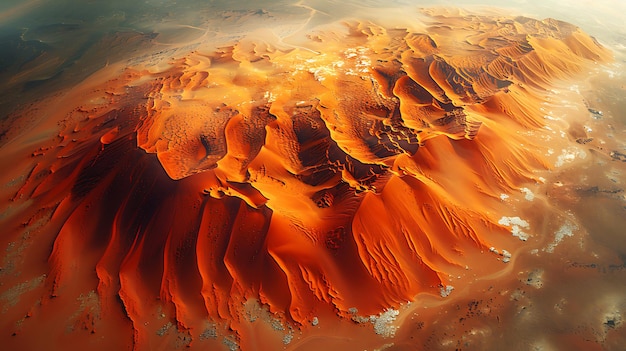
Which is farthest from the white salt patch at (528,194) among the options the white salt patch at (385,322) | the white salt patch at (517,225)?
the white salt patch at (385,322)

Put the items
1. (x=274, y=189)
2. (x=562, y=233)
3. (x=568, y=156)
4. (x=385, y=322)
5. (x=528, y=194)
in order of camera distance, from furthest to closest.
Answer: (x=568, y=156) < (x=528, y=194) < (x=274, y=189) < (x=562, y=233) < (x=385, y=322)

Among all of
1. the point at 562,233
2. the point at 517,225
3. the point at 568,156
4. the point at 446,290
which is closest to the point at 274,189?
the point at 446,290

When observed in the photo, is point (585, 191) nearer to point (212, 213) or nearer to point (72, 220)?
point (212, 213)

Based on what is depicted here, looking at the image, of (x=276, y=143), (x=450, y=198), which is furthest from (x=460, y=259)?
(x=276, y=143)

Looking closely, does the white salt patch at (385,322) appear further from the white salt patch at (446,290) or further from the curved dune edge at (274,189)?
the white salt patch at (446,290)

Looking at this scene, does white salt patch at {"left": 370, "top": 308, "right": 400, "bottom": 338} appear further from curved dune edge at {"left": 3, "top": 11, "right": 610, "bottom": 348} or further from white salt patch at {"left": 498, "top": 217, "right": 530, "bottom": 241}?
white salt patch at {"left": 498, "top": 217, "right": 530, "bottom": 241}

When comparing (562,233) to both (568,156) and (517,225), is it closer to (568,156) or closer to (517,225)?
(517,225)
